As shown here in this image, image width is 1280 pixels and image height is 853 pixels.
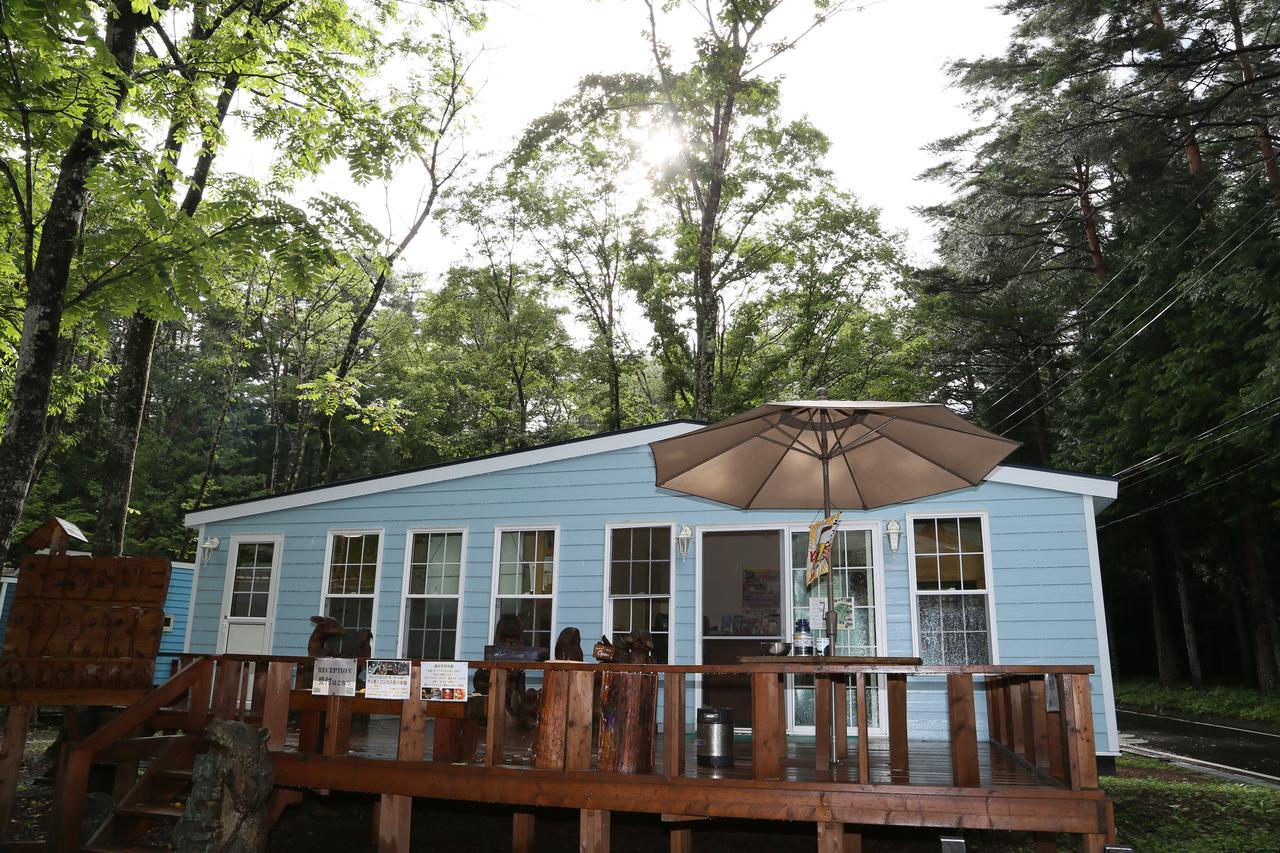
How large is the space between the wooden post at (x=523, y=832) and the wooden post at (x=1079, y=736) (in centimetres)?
343

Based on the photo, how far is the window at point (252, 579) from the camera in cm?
991

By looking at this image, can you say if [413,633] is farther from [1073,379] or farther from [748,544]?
[1073,379]

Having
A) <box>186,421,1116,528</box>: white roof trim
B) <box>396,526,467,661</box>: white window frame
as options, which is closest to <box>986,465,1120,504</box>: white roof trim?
<box>186,421,1116,528</box>: white roof trim

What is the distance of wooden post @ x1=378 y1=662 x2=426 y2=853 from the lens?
5.03 metres

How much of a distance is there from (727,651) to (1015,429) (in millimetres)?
19960

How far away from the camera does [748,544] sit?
Answer: 33.8 feet

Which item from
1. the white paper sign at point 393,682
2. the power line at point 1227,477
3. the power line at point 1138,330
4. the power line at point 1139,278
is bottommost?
the white paper sign at point 393,682

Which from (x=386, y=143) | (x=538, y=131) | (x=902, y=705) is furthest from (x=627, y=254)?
(x=902, y=705)

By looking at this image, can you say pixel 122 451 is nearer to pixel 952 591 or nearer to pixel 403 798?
pixel 403 798

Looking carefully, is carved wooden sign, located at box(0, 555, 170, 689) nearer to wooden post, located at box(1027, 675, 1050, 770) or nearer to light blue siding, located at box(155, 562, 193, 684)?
wooden post, located at box(1027, 675, 1050, 770)

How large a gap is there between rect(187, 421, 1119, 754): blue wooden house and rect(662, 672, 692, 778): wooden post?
7.01 ft

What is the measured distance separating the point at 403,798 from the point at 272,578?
555 centimetres

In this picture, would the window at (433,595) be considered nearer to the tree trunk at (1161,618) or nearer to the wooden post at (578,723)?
the wooden post at (578,723)

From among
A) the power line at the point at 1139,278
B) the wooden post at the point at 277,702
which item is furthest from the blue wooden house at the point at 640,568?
the power line at the point at 1139,278
